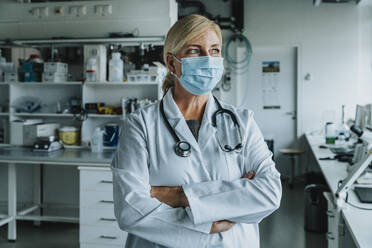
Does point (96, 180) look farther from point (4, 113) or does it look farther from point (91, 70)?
point (4, 113)

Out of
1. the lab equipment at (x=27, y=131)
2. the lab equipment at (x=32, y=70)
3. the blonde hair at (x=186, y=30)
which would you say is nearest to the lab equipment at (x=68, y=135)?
the lab equipment at (x=27, y=131)

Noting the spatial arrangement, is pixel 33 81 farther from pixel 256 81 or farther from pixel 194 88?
pixel 256 81

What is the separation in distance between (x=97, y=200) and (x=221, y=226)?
2.11 metres

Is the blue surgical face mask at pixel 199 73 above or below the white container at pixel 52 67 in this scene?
below

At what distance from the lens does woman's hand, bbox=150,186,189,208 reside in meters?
1.29

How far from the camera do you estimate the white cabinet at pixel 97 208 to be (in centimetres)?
317

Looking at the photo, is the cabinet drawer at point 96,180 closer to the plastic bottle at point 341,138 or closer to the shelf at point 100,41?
the shelf at point 100,41

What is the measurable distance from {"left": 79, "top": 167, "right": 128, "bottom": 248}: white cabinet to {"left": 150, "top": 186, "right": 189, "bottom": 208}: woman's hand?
6.39 feet

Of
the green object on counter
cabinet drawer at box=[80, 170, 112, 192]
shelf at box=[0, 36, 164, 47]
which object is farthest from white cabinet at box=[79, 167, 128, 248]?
the green object on counter

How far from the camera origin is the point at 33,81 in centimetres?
404

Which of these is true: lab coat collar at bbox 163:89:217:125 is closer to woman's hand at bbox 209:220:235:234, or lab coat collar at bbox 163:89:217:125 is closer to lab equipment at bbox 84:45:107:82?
woman's hand at bbox 209:220:235:234

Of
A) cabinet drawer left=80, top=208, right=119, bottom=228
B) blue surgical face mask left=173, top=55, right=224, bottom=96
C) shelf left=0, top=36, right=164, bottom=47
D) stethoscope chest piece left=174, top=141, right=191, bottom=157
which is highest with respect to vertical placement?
shelf left=0, top=36, right=164, bottom=47

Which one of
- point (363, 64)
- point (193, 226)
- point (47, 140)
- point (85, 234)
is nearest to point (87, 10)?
point (47, 140)

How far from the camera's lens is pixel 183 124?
4.60ft
